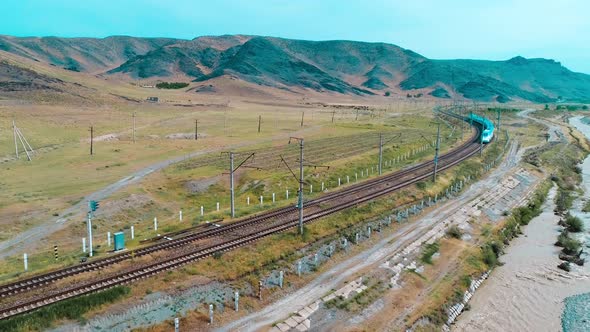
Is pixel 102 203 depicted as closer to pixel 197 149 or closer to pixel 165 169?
pixel 165 169

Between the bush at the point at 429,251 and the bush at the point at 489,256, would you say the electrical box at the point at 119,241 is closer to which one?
the bush at the point at 429,251

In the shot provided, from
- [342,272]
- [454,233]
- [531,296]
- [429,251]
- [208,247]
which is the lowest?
[531,296]

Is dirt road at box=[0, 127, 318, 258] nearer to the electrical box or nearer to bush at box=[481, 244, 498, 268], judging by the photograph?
the electrical box

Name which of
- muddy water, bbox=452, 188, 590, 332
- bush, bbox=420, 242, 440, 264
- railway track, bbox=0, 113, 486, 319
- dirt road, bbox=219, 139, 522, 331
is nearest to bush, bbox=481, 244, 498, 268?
muddy water, bbox=452, 188, 590, 332

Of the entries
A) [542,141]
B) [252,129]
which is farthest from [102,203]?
[542,141]

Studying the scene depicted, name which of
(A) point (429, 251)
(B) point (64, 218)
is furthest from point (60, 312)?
(A) point (429, 251)

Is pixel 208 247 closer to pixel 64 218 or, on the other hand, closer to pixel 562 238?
pixel 64 218
